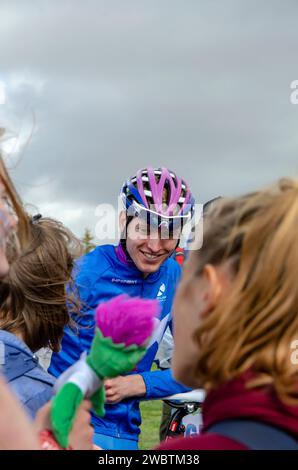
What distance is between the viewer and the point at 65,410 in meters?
2.05

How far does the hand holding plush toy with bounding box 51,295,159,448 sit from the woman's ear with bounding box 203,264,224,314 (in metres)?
0.22

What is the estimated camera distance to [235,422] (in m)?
1.78

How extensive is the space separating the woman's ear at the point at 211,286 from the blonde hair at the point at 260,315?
0.02 metres

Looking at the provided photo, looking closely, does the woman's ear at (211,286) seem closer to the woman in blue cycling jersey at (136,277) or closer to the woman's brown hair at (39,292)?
the woman's brown hair at (39,292)

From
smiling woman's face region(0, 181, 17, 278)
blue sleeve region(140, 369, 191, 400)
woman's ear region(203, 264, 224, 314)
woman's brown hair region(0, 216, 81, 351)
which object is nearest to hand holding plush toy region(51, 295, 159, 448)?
woman's ear region(203, 264, 224, 314)

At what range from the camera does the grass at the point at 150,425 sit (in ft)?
36.4

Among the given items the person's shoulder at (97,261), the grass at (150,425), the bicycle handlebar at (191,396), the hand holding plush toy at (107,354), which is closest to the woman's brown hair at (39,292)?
the person's shoulder at (97,261)

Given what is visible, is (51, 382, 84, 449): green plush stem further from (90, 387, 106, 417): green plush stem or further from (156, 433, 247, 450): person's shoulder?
(156, 433, 247, 450): person's shoulder

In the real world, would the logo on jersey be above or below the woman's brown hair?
below

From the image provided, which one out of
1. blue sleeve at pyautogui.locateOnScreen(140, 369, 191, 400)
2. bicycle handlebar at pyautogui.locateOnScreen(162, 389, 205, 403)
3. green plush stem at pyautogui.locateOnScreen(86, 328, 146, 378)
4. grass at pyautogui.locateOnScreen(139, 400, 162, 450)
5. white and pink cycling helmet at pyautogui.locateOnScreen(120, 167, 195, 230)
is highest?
green plush stem at pyautogui.locateOnScreen(86, 328, 146, 378)

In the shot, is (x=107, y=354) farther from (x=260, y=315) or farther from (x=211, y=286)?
(x=260, y=315)

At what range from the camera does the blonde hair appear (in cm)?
186

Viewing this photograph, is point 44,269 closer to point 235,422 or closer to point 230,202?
point 230,202
